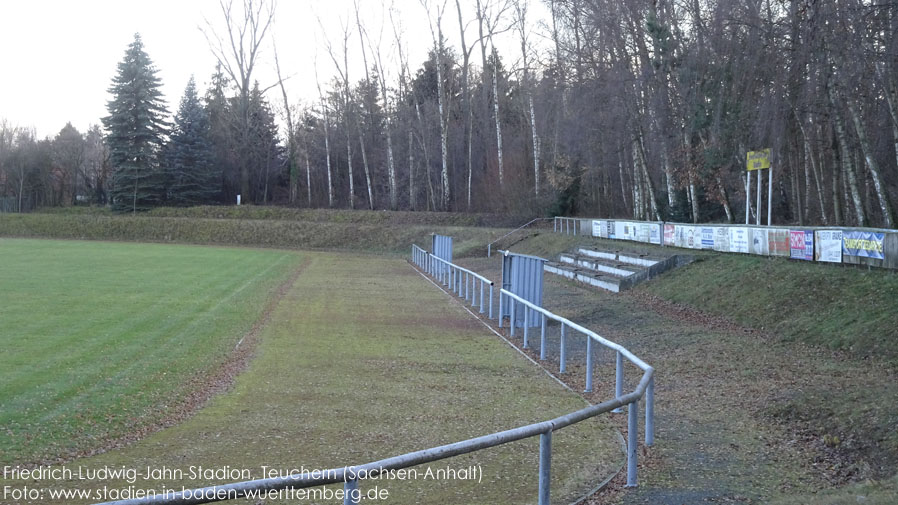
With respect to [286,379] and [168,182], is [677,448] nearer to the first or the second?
[286,379]

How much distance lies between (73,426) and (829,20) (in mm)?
10780

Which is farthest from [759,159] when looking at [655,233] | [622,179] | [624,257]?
[622,179]

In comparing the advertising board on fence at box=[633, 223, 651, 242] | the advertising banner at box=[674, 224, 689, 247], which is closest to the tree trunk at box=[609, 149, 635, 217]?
the advertising board on fence at box=[633, 223, 651, 242]

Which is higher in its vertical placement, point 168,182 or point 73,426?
point 168,182

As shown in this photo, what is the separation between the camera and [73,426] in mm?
8211

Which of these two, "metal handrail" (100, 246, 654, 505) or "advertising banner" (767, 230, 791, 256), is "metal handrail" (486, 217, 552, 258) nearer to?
"advertising banner" (767, 230, 791, 256)

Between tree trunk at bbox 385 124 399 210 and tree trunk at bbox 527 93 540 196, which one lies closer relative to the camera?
tree trunk at bbox 527 93 540 196

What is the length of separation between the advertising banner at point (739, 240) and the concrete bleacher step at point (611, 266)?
4.30 ft

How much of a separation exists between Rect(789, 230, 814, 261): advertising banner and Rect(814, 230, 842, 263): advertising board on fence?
0.18 m

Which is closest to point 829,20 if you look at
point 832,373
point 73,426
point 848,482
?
point 832,373

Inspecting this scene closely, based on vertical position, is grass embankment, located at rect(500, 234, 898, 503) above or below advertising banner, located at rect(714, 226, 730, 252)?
below

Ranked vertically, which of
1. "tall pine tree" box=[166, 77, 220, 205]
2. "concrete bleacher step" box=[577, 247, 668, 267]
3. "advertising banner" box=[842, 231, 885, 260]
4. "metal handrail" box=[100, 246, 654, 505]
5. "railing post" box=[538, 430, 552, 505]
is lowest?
"concrete bleacher step" box=[577, 247, 668, 267]

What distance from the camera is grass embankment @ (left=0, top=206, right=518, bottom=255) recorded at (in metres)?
54.2

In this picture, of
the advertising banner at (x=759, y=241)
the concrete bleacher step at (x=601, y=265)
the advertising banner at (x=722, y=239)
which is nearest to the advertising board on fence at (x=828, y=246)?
the advertising banner at (x=759, y=241)
